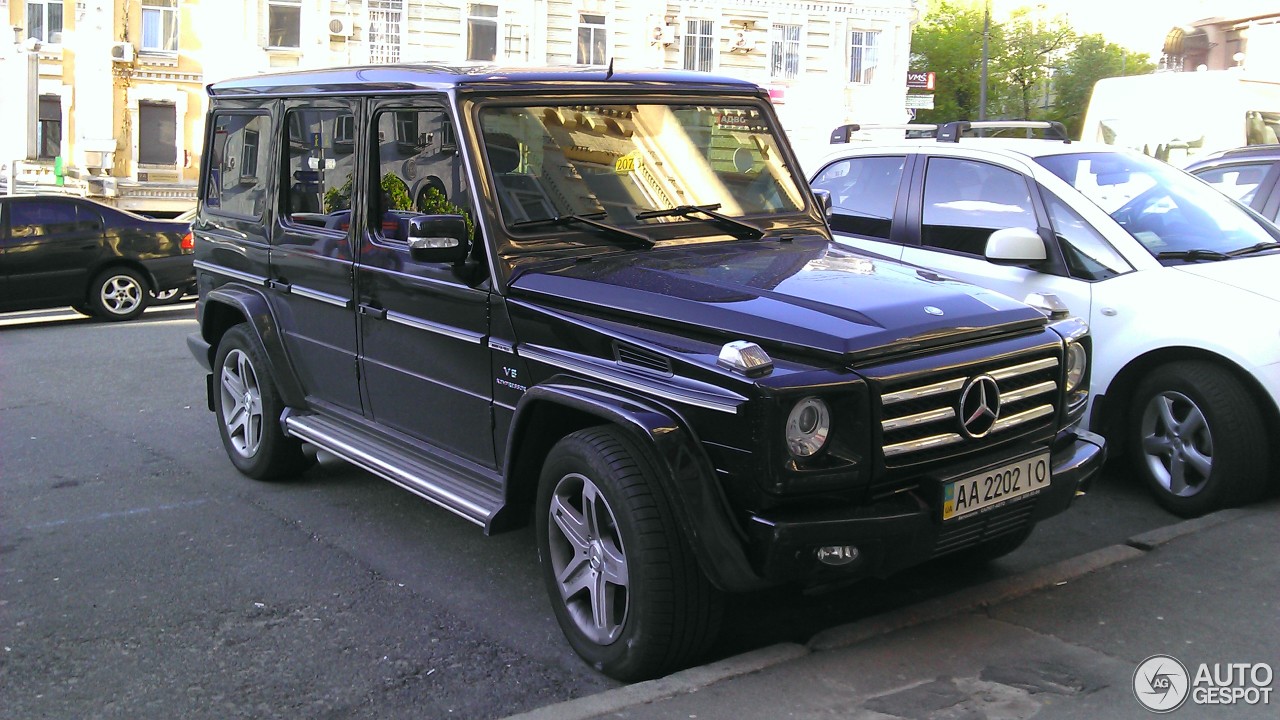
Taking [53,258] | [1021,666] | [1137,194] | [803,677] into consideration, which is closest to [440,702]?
[803,677]

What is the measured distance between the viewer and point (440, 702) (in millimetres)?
4090

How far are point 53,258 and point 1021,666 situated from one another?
13.2 metres

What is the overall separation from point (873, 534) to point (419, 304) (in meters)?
2.27

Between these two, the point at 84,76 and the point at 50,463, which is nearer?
the point at 50,463

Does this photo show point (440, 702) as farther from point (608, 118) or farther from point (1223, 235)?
point (1223, 235)

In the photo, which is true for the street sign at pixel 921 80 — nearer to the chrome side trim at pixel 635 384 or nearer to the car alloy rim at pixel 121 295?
the car alloy rim at pixel 121 295

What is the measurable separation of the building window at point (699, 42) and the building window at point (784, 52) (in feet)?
6.48

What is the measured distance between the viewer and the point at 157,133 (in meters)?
37.0

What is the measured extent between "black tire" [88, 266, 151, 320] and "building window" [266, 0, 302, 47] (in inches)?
812

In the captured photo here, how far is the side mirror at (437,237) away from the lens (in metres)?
4.64

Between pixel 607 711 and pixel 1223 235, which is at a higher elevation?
pixel 1223 235

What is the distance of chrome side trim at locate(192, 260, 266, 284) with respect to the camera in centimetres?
658

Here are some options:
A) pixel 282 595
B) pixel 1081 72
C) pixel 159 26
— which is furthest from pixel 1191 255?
pixel 1081 72

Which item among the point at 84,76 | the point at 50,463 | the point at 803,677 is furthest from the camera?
the point at 84,76
